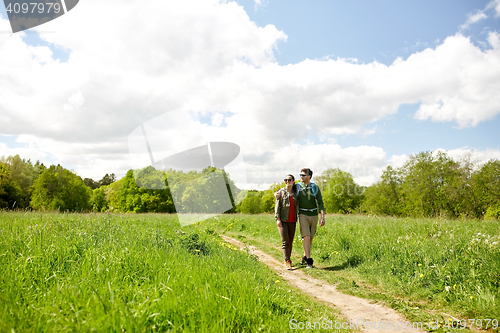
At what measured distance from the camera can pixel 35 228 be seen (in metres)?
5.37

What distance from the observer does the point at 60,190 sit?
4625 centimetres

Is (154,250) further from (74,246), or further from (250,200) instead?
(250,200)

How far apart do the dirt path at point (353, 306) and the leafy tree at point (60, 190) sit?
44.3m

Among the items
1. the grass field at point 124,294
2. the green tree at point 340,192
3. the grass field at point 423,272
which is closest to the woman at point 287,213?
the grass field at point 423,272

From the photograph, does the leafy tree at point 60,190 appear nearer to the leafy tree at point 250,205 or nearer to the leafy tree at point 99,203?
the leafy tree at point 99,203

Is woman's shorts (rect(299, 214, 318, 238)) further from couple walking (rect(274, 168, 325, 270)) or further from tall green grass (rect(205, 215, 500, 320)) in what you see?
tall green grass (rect(205, 215, 500, 320))

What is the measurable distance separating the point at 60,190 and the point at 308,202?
52057 mm

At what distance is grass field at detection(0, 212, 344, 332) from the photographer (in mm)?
2451

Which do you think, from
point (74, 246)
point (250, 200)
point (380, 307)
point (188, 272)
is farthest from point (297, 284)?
point (250, 200)

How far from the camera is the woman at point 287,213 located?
25.2ft

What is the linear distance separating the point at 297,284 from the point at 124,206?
47.6m

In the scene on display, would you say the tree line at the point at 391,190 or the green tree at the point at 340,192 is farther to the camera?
the green tree at the point at 340,192
